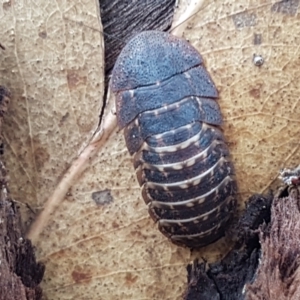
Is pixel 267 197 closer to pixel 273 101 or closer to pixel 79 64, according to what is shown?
pixel 273 101

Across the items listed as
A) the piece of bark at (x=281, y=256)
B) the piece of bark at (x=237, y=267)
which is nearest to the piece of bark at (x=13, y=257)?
the piece of bark at (x=237, y=267)

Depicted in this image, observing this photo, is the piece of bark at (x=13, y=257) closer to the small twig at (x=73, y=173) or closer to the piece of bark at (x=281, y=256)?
the small twig at (x=73, y=173)

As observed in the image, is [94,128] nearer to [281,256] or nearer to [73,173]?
[73,173]

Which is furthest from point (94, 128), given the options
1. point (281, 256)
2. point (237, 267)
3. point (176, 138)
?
point (281, 256)

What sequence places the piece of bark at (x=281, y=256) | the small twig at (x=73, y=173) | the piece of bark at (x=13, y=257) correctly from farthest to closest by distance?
the small twig at (x=73, y=173), the piece of bark at (x=13, y=257), the piece of bark at (x=281, y=256)

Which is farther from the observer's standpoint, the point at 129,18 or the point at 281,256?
the point at 129,18

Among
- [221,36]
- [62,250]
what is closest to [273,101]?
[221,36]
